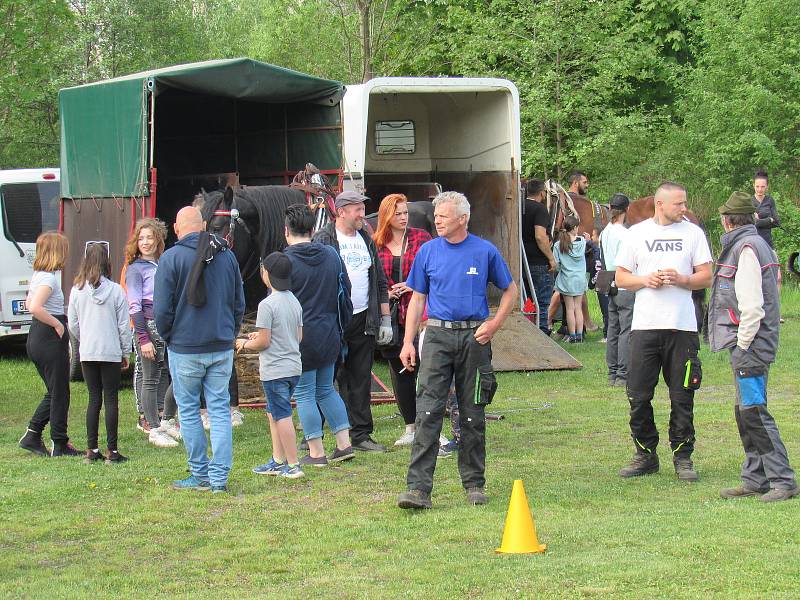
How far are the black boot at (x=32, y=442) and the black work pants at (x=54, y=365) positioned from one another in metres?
0.20

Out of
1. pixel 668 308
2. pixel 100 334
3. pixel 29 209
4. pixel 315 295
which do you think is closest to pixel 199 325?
pixel 315 295

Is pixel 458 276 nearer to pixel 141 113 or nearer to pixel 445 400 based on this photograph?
pixel 445 400

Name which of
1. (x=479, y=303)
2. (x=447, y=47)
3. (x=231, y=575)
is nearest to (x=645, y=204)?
(x=479, y=303)

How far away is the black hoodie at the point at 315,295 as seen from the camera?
318 inches

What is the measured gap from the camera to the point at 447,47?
27.3 meters

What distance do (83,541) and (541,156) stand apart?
59.3ft

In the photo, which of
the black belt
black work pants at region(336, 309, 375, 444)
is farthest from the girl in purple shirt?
the black belt

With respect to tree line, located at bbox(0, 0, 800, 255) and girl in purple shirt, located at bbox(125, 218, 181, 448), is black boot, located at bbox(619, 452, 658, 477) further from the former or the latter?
tree line, located at bbox(0, 0, 800, 255)

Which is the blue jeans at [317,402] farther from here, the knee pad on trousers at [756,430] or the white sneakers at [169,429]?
the knee pad on trousers at [756,430]

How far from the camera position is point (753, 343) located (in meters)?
6.97

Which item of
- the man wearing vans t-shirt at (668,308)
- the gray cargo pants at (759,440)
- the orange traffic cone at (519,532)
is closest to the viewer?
the orange traffic cone at (519,532)

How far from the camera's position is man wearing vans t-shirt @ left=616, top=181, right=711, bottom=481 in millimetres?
7504

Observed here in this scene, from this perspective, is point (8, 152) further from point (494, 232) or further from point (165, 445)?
point (165, 445)

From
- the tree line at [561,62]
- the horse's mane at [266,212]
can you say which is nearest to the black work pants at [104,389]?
the horse's mane at [266,212]
